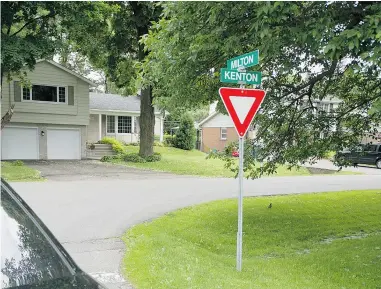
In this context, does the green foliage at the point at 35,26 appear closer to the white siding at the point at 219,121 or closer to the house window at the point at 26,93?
the house window at the point at 26,93

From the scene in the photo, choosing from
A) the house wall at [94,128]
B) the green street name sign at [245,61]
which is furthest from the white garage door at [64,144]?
the green street name sign at [245,61]

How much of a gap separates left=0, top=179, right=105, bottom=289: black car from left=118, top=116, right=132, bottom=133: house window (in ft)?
101

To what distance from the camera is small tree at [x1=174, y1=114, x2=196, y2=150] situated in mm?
34438

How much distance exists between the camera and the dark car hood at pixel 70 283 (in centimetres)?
172

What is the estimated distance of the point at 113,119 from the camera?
3241 centimetres

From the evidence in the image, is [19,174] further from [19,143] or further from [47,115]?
[47,115]

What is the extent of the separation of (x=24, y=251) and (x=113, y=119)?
1230 inches

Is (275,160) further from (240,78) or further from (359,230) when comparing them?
(240,78)

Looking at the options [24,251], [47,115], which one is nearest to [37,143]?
[47,115]

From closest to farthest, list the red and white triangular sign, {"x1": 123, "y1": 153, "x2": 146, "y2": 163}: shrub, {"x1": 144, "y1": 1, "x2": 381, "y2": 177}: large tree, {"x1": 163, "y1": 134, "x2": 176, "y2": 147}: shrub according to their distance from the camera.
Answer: {"x1": 144, "y1": 1, "x2": 381, "y2": 177}: large tree < the red and white triangular sign < {"x1": 123, "y1": 153, "x2": 146, "y2": 163}: shrub < {"x1": 163, "y1": 134, "x2": 176, "y2": 147}: shrub

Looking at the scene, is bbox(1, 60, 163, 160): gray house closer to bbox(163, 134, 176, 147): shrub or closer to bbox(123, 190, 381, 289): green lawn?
bbox(163, 134, 176, 147): shrub

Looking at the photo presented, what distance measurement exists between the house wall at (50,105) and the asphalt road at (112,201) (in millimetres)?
10102

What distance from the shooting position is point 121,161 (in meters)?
22.7

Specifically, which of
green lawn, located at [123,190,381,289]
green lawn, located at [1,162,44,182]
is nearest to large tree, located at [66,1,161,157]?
green lawn, located at [1,162,44,182]
